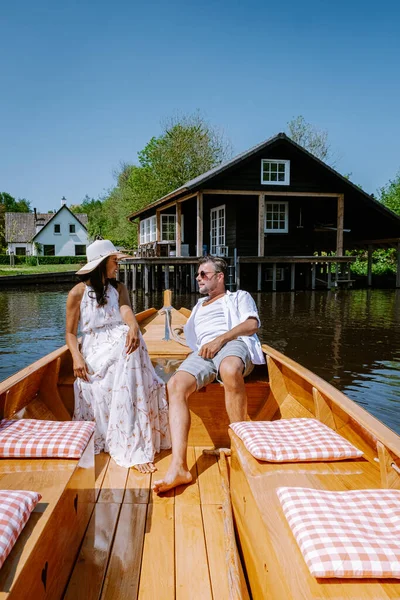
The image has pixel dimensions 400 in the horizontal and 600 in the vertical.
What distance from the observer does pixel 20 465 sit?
1995mm

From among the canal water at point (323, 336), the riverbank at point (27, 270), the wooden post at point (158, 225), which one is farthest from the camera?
the riverbank at point (27, 270)

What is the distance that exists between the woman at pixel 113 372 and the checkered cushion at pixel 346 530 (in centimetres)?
145

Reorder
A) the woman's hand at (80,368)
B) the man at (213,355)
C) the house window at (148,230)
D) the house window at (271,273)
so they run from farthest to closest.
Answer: the house window at (148,230) < the house window at (271,273) < the woman's hand at (80,368) < the man at (213,355)

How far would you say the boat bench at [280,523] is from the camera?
1248 mm

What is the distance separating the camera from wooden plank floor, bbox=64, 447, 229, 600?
187 cm

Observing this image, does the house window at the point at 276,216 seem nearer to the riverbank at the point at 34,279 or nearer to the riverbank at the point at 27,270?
the riverbank at the point at 34,279

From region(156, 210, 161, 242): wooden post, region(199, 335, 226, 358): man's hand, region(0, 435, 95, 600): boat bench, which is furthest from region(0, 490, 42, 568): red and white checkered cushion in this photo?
region(156, 210, 161, 242): wooden post

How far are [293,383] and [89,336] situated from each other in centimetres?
134

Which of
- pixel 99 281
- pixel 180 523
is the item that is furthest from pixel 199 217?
pixel 180 523

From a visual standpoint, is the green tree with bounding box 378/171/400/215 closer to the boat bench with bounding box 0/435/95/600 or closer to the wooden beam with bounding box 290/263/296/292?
the wooden beam with bounding box 290/263/296/292

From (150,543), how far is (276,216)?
1906 cm

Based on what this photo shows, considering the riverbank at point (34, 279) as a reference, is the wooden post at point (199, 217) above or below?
above

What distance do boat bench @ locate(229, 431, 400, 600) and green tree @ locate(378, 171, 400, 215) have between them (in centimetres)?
3783

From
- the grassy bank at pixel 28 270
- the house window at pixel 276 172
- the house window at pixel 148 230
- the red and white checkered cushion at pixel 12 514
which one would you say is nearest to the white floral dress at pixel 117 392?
the red and white checkered cushion at pixel 12 514
